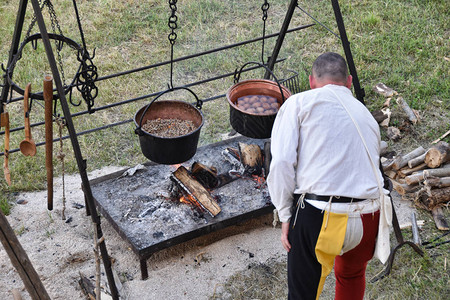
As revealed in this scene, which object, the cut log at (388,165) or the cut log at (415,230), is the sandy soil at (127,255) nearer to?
the cut log at (415,230)

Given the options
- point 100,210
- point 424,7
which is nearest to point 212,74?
point 100,210

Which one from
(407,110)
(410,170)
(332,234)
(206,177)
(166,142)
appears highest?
(166,142)

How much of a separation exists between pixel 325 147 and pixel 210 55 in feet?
15.7

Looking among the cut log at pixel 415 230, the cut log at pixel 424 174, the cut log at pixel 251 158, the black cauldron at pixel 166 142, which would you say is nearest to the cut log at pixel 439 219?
the cut log at pixel 415 230

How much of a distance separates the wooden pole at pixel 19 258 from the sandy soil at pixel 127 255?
3.05ft

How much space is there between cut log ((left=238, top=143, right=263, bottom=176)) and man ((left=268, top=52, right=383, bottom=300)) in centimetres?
166

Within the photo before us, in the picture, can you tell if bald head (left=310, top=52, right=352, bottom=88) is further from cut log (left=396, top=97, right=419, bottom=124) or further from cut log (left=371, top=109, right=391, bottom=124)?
cut log (left=396, top=97, right=419, bottom=124)

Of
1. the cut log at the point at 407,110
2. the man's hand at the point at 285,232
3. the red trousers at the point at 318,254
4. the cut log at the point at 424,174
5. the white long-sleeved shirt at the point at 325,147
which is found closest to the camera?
the white long-sleeved shirt at the point at 325,147

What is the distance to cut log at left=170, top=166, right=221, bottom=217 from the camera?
173 inches

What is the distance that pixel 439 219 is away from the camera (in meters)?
4.77

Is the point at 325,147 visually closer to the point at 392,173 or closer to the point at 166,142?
the point at 166,142

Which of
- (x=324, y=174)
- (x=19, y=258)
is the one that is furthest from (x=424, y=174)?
(x=19, y=258)

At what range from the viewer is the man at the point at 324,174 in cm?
293

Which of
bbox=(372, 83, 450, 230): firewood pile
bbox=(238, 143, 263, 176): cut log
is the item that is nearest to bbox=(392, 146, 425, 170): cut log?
bbox=(372, 83, 450, 230): firewood pile
